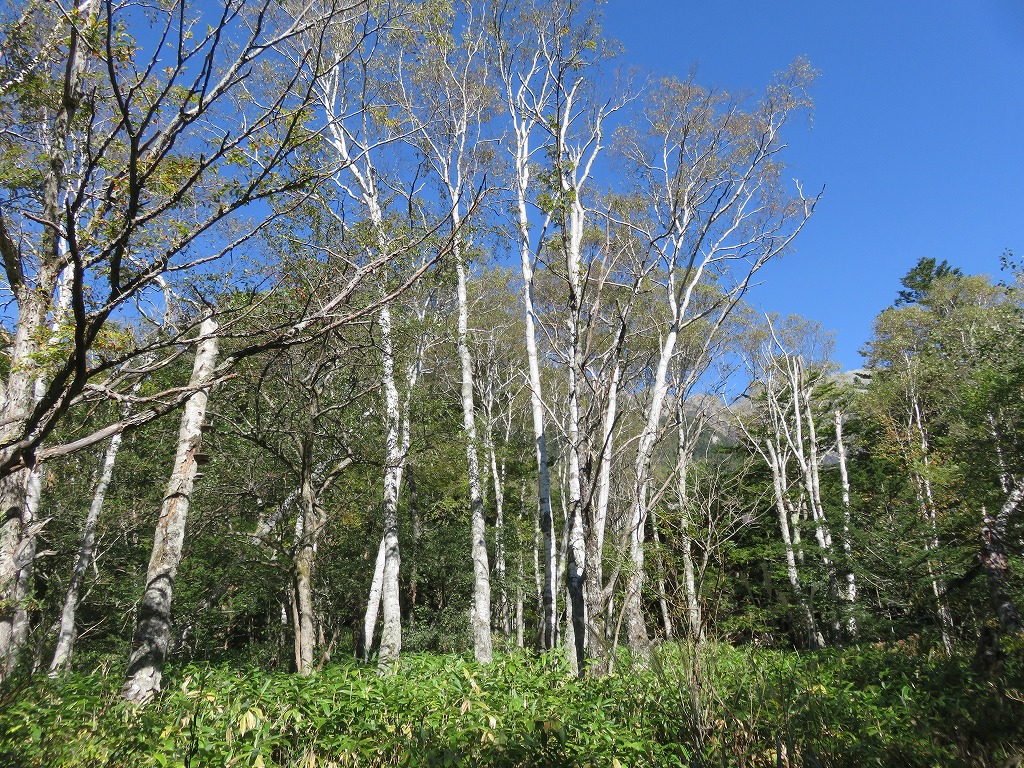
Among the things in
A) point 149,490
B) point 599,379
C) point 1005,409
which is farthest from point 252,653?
point 1005,409

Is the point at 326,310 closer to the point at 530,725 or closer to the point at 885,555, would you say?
the point at 530,725

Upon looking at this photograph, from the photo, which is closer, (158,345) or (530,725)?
(158,345)

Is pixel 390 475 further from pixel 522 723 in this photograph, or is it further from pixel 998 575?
pixel 998 575

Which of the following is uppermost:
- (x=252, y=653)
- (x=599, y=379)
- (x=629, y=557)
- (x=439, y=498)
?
(x=439, y=498)

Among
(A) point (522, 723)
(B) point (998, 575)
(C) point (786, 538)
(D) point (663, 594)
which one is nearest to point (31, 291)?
(A) point (522, 723)

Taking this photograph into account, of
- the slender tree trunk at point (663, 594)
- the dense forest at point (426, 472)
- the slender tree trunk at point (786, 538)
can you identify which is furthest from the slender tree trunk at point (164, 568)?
the slender tree trunk at point (786, 538)

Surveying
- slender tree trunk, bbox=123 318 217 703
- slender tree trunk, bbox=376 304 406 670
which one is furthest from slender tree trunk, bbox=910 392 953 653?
slender tree trunk, bbox=123 318 217 703

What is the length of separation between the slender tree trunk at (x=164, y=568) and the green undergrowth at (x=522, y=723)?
359mm

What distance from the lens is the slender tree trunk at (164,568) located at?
491 cm

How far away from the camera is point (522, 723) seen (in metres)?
3.38

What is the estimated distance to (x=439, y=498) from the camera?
17219mm

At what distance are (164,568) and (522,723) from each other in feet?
13.4

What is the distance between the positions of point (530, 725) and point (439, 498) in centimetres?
1422

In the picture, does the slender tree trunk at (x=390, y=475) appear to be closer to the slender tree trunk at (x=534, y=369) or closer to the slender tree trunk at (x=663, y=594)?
the slender tree trunk at (x=534, y=369)
